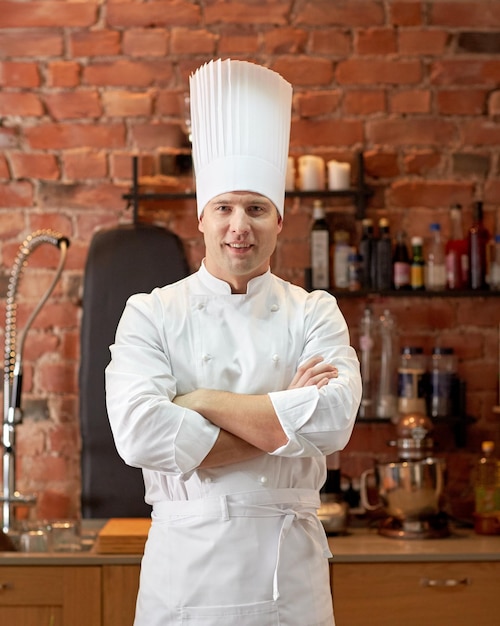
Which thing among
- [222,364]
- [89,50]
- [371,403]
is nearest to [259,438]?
[222,364]

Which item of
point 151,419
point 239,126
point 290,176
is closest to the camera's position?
point 151,419

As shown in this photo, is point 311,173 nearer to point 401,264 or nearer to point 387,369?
point 401,264

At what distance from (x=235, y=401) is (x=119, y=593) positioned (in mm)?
984

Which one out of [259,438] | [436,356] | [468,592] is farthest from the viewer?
[436,356]

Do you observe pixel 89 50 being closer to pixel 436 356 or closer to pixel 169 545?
pixel 436 356

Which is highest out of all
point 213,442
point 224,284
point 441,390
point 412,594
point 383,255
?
point 383,255

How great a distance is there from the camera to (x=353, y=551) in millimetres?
2602

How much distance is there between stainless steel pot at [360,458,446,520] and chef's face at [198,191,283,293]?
106 centimetres

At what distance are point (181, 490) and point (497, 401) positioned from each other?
1.54 m

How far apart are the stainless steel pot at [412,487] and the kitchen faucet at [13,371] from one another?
1.03m

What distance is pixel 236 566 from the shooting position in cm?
185

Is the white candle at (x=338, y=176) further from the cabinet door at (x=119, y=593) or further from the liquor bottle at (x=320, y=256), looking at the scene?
the cabinet door at (x=119, y=593)

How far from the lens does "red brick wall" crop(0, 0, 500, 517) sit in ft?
10.4

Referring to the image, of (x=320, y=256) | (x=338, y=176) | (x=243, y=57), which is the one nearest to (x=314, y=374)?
(x=320, y=256)
